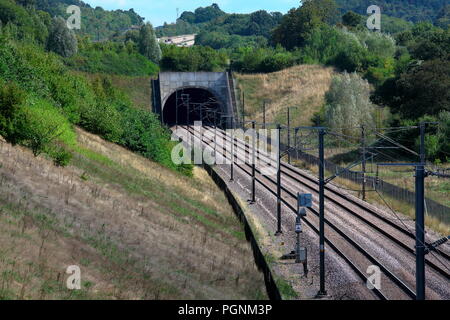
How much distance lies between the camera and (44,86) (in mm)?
46469

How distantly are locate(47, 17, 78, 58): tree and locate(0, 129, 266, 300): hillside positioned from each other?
251 feet

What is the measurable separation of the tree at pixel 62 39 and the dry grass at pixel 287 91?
27099mm

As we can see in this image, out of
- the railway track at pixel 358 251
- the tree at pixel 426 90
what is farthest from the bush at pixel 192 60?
the railway track at pixel 358 251

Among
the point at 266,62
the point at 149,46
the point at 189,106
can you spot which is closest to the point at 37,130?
the point at 189,106

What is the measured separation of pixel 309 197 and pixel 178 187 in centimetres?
1609

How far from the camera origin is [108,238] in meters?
22.8

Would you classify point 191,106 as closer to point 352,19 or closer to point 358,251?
point 352,19

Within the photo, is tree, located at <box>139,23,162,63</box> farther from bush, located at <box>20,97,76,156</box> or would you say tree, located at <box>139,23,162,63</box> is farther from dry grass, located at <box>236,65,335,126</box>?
bush, located at <box>20,97,76,156</box>

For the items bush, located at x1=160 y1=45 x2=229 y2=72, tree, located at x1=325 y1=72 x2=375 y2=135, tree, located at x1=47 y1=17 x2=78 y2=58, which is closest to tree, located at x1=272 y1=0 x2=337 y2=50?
bush, located at x1=160 y1=45 x2=229 y2=72

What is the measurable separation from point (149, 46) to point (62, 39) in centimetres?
1849

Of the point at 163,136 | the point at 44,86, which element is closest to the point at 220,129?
the point at 163,136

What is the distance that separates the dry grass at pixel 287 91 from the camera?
325 feet

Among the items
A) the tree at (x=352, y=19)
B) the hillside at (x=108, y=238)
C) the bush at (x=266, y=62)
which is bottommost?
the hillside at (x=108, y=238)

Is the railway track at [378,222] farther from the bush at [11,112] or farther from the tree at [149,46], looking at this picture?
the tree at [149,46]
